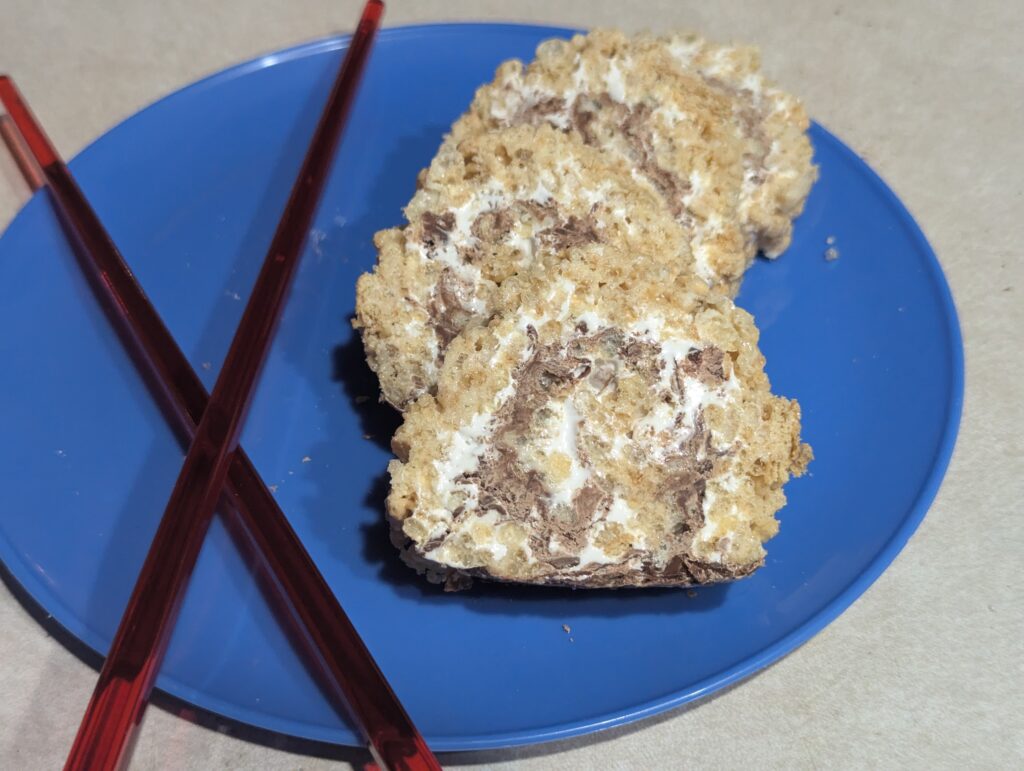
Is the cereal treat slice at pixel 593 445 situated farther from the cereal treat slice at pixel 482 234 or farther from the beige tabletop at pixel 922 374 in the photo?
the beige tabletop at pixel 922 374

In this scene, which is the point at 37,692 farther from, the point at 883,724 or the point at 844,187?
the point at 844,187

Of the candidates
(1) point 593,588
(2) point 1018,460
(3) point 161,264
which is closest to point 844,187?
(2) point 1018,460

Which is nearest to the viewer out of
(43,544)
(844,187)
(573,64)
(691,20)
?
(43,544)

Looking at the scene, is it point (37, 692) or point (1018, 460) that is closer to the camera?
point (37, 692)

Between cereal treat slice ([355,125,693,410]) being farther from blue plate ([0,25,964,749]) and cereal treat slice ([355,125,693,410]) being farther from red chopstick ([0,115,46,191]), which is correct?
red chopstick ([0,115,46,191])

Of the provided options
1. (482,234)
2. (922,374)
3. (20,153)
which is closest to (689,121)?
(482,234)
